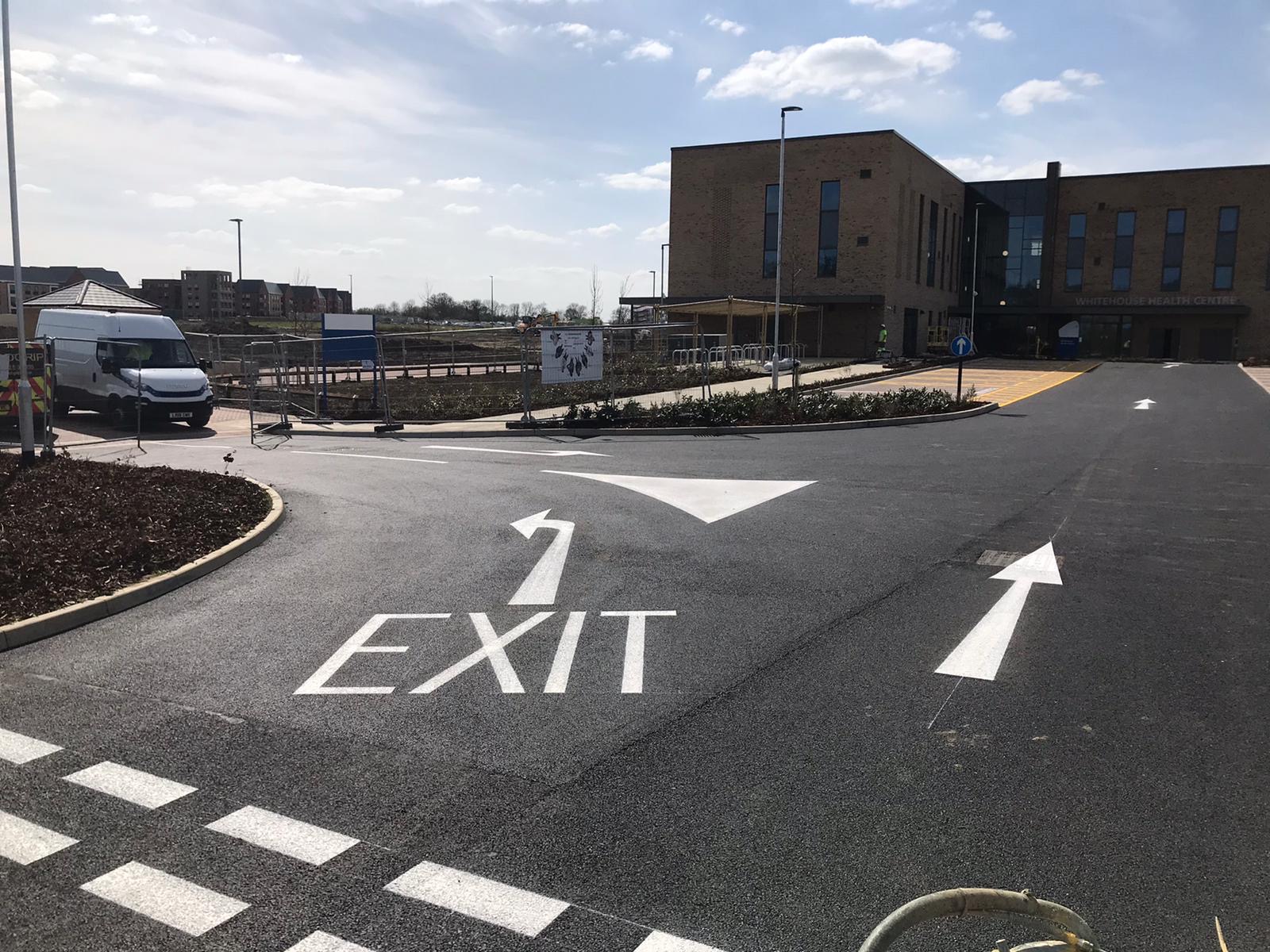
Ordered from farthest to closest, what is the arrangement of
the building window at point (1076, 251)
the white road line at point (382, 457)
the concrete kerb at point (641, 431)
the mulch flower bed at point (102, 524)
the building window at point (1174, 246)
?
the building window at point (1076, 251), the building window at point (1174, 246), the concrete kerb at point (641, 431), the white road line at point (382, 457), the mulch flower bed at point (102, 524)

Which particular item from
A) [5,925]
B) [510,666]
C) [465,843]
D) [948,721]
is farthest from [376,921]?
[948,721]

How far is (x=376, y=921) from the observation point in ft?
11.2

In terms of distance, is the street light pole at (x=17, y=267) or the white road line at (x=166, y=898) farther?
the street light pole at (x=17, y=267)

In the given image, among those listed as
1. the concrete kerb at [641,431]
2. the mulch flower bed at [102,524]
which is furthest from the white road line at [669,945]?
the concrete kerb at [641,431]

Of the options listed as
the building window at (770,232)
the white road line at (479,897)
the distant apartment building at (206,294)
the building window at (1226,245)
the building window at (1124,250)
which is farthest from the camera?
the distant apartment building at (206,294)

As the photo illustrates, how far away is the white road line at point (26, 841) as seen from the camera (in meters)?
3.84

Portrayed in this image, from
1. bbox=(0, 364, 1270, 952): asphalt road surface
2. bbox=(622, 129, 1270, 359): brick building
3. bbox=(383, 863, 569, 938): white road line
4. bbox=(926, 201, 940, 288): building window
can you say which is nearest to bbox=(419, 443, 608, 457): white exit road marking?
bbox=(0, 364, 1270, 952): asphalt road surface

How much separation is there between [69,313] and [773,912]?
24905 mm

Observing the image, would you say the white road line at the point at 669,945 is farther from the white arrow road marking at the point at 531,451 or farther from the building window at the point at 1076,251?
the building window at the point at 1076,251

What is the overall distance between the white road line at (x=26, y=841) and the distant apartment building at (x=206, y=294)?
122m

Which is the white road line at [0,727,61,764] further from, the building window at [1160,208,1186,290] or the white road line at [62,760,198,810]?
the building window at [1160,208,1186,290]

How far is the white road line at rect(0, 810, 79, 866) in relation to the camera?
384cm

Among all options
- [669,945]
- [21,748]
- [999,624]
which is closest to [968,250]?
[999,624]

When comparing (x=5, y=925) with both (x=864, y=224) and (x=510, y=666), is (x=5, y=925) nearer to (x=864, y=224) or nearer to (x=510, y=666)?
(x=510, y=666)
